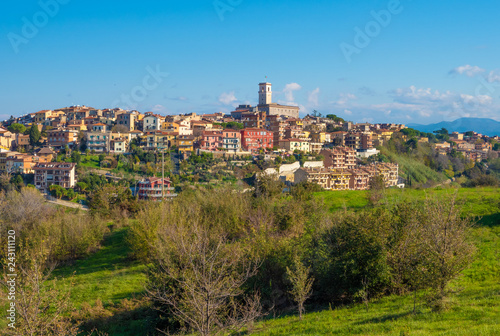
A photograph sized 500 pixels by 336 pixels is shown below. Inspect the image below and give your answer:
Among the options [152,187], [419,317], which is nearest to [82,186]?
[152,187]

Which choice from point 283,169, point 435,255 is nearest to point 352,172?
point 283,169

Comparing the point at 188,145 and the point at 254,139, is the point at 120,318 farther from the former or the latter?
the point at 254,139

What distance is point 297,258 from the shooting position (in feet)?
39.2

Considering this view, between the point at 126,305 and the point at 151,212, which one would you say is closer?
the point at 126,305

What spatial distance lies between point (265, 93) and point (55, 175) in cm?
7749

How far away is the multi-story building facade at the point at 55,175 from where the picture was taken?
57656 millimetres

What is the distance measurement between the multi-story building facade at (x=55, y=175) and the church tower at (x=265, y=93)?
7517cm

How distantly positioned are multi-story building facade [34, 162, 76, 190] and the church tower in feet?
247

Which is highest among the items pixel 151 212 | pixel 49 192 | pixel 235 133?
pixel 235 133

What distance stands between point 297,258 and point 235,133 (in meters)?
67.5

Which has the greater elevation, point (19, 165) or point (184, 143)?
point (184, 143)

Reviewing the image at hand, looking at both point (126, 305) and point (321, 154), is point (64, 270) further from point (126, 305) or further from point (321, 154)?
point (321, 154)

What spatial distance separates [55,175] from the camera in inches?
2286

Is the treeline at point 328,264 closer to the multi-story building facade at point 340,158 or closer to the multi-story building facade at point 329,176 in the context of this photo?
the multi-story building facade at point 329,176
